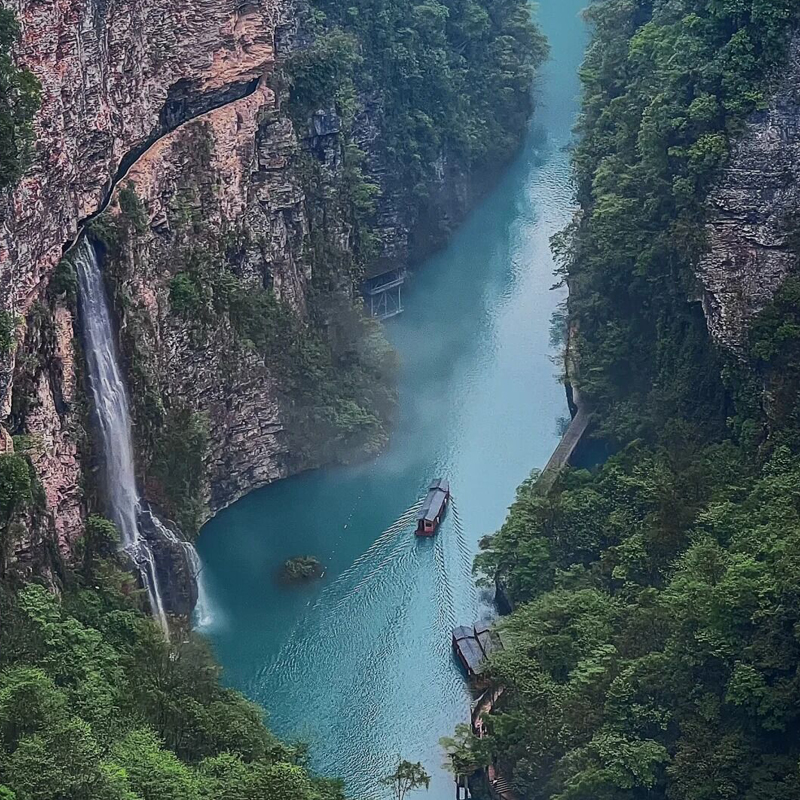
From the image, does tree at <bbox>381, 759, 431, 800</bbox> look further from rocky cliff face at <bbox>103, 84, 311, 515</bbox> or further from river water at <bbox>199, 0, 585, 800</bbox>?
rocky cliff face at <bbox>103, 84, 311, 515</bbox>

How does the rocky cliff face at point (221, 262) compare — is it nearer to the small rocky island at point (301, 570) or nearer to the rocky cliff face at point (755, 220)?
the small rocky island at point (301, 570)

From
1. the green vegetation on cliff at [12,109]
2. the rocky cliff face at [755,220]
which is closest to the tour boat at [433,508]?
the rocky cliff face at [755,220]

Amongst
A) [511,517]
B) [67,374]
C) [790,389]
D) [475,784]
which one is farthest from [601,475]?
[67,374]

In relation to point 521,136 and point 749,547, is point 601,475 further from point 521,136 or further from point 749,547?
point 521,136

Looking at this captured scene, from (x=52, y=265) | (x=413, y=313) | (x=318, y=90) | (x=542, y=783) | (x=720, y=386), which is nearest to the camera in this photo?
(x=542, y=783)

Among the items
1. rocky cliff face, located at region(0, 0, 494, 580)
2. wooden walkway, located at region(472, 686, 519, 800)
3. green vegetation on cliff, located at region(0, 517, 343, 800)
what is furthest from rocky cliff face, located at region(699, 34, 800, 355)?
green vegetation on cliff, located at region(0, 517, 343, 800)

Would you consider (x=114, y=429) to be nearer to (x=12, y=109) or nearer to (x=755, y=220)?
(x=12, y=109)
